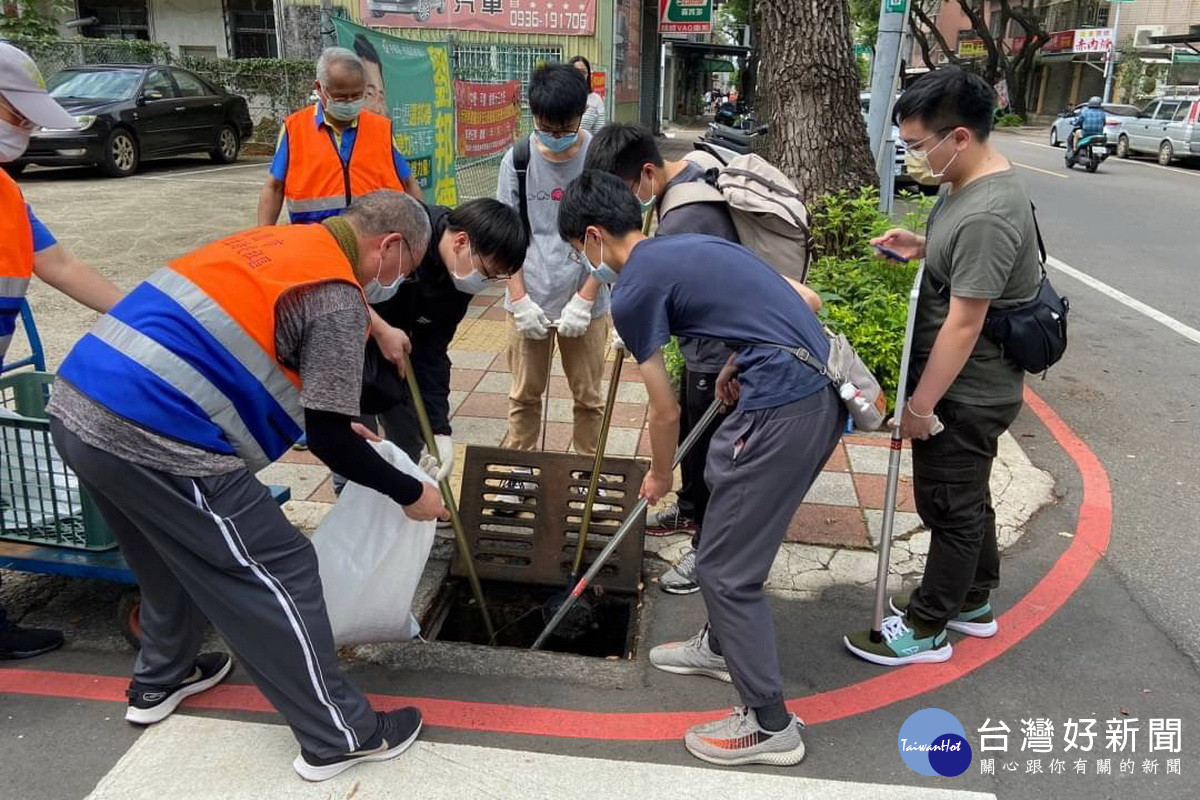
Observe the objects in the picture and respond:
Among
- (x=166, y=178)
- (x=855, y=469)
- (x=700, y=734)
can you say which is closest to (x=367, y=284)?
(x=700, y=734)

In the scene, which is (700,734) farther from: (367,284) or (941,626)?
(367,284)

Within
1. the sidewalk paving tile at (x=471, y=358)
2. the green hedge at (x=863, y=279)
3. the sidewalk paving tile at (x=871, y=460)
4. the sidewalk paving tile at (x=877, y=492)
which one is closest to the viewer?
the sidewalk paving tile at (x=877, y=492)

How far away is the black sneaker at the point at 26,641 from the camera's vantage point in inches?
111

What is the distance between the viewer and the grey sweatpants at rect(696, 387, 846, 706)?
7.51 feet

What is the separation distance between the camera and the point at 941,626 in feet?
9.60

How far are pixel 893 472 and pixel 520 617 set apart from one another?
1493mm

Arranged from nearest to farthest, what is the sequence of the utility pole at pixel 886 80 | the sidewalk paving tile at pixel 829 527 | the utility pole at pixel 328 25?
1. the sidewalk paving tile at pixel 829 527
2. the utility pole at pixel 328 25
3. the utility pole at pixel 886 80

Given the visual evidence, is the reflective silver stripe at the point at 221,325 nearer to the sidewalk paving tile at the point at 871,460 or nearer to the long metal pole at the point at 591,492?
the long metal pole at the point at 591,492

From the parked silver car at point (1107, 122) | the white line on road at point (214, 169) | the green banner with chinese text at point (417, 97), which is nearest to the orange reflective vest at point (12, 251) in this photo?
the green banner with chinese text at point (417, 97)

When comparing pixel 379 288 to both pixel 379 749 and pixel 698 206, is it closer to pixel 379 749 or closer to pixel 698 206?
pixel 698 206

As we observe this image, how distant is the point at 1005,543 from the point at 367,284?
2796 millimetres

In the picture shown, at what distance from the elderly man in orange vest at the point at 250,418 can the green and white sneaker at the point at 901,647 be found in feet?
5.00

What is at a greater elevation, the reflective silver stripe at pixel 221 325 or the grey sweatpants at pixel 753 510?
the reflective silver stripe at pixel 221 325

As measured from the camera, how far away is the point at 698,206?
2.91 meters
